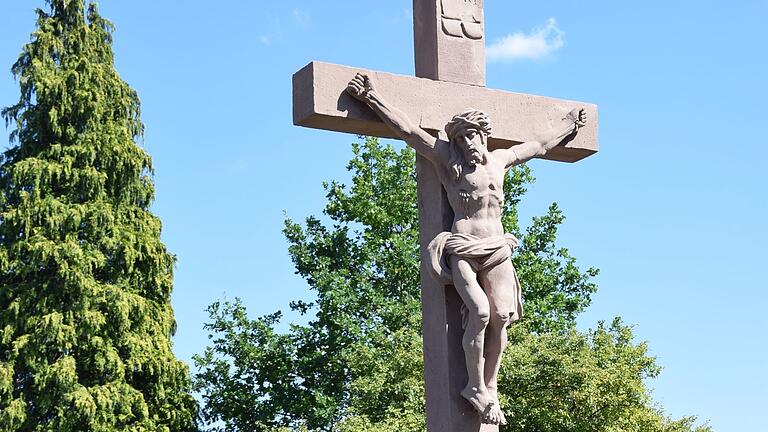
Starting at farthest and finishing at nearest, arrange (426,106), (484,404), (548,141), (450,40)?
1. (548,141)
2. (450,40)
3. (426,106)
4. (484,404)

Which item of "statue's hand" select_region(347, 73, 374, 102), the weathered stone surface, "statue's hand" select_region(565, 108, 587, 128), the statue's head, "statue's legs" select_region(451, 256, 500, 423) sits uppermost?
the weathered stone surface

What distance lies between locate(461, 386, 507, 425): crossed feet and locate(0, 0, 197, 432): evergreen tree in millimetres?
18131

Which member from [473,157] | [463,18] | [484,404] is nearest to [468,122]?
[473,157]

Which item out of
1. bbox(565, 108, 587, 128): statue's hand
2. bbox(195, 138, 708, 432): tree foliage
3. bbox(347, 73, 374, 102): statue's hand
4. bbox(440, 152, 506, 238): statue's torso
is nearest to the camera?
bbox(440, 152, 506, 238): statue's torso

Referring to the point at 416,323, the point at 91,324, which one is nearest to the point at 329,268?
the point at 416,323

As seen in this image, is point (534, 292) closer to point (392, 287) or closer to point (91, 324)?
point (392, 287)

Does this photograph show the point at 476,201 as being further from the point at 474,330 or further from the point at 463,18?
the point at 463,18

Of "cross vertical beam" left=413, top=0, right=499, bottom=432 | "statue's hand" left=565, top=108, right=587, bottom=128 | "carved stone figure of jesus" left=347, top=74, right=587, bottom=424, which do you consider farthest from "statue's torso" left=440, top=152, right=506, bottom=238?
"statue's hand" left=565, top=108, right=587, bottom=128

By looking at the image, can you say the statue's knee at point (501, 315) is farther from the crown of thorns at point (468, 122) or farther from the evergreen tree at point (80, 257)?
the evergreen tree at point (80, 257)

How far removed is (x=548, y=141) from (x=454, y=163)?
0.85 metres

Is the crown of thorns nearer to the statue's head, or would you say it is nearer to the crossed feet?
the statue's head

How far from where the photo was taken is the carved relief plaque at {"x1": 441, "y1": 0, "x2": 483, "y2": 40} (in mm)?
7457

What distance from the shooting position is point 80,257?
24719mm

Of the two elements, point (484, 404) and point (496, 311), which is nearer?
point (484, 404)
